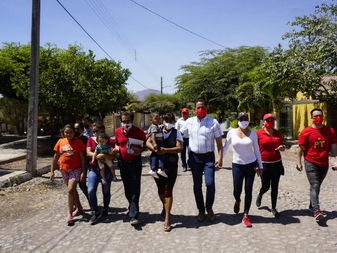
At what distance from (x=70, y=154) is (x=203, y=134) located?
7.01 feet

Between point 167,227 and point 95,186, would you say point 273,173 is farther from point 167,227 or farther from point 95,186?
point 95,186

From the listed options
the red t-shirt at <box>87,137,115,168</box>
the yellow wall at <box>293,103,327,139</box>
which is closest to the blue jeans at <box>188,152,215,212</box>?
the red t-shirt at <box>87,137,115,168</box>

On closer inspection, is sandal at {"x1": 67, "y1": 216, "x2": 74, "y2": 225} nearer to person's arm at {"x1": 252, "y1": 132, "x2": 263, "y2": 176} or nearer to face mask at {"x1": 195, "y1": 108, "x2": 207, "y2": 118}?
face mask at {"x1": 195, "y1": 108, "x2": 207, "y2": 118}

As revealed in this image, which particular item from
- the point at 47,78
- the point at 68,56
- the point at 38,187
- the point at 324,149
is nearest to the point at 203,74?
the point at 68,56

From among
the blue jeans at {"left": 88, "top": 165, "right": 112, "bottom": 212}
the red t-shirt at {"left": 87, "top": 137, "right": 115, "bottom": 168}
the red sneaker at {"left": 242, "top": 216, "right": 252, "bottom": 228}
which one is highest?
the red t-shirt at {"left": 87, "top": 137, "right": 115, "bottom": 168}

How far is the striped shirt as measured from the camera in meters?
4.75

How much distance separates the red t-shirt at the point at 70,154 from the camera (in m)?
5.01

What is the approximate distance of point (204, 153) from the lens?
4.74 m

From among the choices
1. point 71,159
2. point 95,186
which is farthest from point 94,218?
point 71,159

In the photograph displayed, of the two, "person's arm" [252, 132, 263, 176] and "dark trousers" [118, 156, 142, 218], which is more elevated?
"person's arm" [252, 132, 263, 176]

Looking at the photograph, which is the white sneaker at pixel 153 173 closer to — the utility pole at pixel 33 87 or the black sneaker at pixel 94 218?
the black sneaker at pixel 94 218

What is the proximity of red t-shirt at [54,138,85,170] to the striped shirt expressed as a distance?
68.0 inches

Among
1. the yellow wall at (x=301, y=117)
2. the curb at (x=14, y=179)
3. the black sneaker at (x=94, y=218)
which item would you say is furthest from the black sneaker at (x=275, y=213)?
the yellow wall at (x=301, y=117)

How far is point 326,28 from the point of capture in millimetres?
11148
